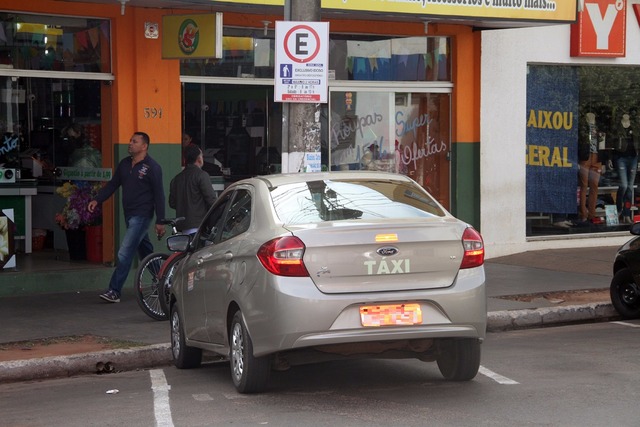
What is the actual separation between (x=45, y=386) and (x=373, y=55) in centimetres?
847

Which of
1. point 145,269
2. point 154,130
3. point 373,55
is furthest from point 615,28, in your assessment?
point 145,269

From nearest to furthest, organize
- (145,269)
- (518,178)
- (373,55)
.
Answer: (145,269), (373,55), (518,178)

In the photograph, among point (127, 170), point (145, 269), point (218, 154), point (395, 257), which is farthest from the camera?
point (218, 154)

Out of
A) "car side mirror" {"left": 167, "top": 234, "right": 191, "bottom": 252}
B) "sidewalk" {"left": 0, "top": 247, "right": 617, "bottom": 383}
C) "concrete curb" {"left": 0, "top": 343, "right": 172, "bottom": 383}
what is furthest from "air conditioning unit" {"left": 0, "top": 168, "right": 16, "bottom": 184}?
"car side mirror" {"left": 167, "top": 234, "right": 191, "bottom": 252}

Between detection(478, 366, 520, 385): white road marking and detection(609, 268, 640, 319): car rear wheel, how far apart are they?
377 centimetres

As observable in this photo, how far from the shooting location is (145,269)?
1202 cm

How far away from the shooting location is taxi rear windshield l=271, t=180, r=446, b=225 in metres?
8.13

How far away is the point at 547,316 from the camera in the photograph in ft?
40.8

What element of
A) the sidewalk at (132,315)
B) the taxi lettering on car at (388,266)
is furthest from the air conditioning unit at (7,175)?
the taxi lettering on car at (388,266)

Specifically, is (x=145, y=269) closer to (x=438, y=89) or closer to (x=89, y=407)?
(x=89, y=407)

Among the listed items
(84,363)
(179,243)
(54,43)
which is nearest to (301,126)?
(179,243)

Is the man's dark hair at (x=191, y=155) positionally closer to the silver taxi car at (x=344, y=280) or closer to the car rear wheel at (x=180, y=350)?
the car rear wheel at (x=180, y=350)

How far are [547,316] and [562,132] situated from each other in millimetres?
6429

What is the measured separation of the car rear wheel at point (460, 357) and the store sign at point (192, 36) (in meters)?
5.83
